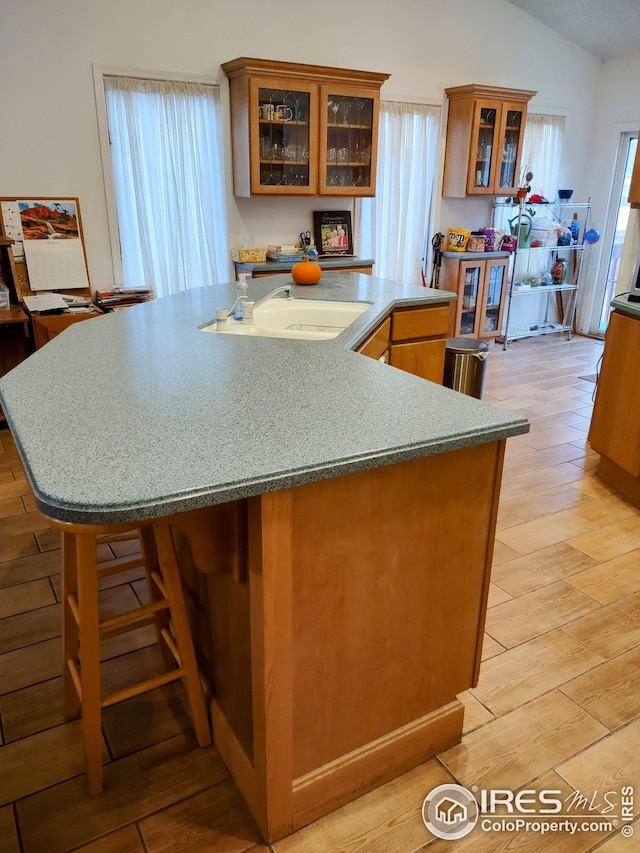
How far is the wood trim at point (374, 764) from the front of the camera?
1414mm

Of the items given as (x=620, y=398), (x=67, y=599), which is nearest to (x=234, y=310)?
(x=67, y=599)

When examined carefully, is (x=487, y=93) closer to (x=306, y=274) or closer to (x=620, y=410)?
(x=306, y=274)

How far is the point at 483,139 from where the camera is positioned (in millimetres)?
5293

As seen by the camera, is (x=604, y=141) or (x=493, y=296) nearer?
(x=493, y=296)

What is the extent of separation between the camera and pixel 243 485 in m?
1.01

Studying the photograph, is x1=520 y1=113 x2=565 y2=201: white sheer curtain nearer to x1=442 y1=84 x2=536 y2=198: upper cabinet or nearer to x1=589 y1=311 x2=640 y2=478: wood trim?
x1=442 y1=84 x2=536 y2=198: upper cabinet

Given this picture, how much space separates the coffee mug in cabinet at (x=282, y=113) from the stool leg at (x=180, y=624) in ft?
11.7

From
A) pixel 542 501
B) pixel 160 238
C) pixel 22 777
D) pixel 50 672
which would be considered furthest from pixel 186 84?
pixel 22 777

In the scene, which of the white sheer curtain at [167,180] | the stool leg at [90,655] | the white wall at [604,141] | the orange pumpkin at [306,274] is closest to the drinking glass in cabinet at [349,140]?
the white sheer curtain at [167,180]

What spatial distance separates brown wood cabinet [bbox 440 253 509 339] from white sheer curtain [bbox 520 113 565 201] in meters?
1.02

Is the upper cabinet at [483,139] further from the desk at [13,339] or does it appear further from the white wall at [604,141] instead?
the desk at [13,339]

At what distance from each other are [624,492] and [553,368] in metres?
2.42

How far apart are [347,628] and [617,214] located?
6033 mm

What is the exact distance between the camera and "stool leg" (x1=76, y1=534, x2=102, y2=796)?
4.37ft
